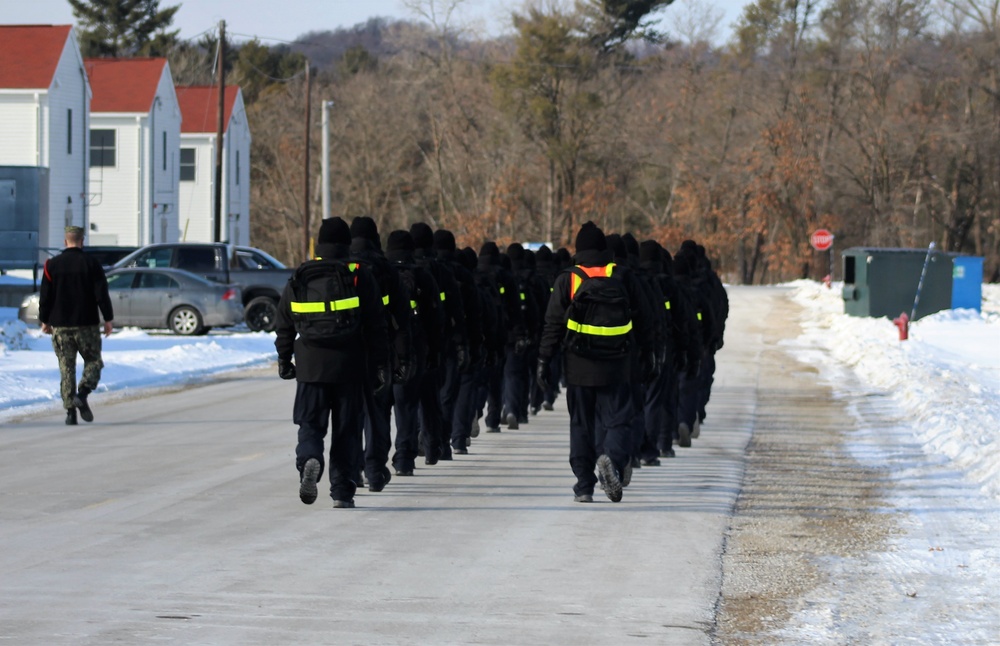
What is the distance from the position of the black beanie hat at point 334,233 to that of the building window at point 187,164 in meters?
53.6

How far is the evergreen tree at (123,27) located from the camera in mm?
84375

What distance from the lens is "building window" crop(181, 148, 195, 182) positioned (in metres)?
62.2

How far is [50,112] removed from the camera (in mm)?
47188

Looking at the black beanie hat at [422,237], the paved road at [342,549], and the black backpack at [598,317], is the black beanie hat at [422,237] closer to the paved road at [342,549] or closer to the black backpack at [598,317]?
the paved road at [342,549]

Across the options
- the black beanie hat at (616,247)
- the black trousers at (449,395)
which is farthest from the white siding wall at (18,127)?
the black beanie hat at (616,247)

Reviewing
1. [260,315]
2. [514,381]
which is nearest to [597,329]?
[514,381]

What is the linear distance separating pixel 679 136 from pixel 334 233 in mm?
65704

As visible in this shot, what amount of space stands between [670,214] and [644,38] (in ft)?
29.5

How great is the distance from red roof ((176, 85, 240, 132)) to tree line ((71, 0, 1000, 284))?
525cm

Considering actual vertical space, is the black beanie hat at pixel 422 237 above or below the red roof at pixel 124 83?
below

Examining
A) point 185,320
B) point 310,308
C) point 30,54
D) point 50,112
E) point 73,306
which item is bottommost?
point 185,320

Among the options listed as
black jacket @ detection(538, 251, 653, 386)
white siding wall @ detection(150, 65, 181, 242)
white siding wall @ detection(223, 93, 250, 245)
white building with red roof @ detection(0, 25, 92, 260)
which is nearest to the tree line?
white siding wall @ detection(223, 93, 250, 245)

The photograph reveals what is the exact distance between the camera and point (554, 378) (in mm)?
18109

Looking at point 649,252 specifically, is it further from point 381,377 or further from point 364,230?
point 381,377
